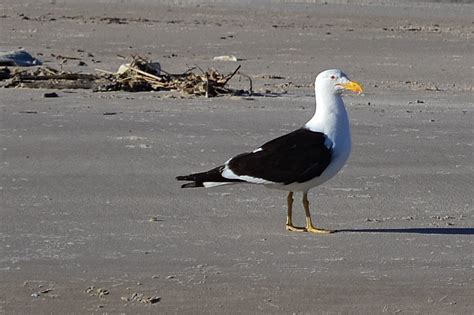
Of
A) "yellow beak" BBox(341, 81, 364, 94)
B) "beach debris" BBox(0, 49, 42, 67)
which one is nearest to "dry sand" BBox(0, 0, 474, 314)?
"beach debris" BBox(0, 49, 42, 67)

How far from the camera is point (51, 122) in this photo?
11516 millimetres

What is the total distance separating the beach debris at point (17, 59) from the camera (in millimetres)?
16214

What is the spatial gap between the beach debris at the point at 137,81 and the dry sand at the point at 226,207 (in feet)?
1.11

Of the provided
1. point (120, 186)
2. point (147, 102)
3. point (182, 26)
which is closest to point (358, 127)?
point (147, 102)

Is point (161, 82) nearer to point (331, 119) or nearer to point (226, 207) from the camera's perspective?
point (226, 207)

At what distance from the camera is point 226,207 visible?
8.12 metres

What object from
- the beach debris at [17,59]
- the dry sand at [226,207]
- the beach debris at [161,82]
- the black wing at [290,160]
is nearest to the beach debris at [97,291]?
the dry sand at [226,207]

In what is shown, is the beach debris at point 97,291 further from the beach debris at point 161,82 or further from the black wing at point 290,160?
the beach debris at point 161,82

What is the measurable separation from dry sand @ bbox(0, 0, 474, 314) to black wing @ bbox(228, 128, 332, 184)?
36 cm

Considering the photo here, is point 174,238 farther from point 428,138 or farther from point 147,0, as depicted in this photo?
point 147,0

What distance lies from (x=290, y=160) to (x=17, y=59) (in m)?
9.88

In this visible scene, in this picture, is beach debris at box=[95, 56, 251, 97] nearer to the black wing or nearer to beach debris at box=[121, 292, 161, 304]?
the black wing

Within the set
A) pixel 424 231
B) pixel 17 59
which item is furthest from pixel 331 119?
pixel 17 59

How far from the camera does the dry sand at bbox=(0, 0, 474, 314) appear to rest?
20.0 feet
